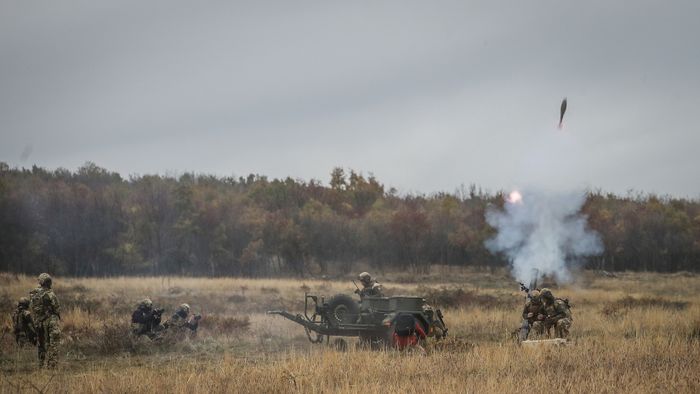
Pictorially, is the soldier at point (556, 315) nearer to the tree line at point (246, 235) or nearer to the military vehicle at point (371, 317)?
the military vehicle at point (371, 317)

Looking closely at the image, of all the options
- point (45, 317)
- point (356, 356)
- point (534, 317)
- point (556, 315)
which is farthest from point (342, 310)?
point (45, 317)

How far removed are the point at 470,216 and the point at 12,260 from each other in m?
41.3

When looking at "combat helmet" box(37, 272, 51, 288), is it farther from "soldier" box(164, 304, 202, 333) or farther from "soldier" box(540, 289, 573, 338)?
"soldier" box(540, 289, 573, 338)

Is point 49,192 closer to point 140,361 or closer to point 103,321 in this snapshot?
point 103,321

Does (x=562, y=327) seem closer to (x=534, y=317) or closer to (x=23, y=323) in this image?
(x=534, y=317)

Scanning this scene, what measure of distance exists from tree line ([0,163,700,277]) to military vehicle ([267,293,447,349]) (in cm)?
4028

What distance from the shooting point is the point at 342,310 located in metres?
17.9

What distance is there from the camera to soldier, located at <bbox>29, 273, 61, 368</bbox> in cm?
1511

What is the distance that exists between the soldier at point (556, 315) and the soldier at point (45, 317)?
413 inches

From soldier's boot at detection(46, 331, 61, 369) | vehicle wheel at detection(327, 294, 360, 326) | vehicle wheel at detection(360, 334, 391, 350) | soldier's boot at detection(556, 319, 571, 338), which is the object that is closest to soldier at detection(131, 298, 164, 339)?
soldier's boot at detection(46, 331, 61, 369)

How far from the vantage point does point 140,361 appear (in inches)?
623

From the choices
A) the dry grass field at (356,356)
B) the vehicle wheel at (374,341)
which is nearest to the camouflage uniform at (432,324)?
the dry grass field at (356,356)

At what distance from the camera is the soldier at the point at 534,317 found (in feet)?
56.3

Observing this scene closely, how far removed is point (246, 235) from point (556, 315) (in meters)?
53.3
